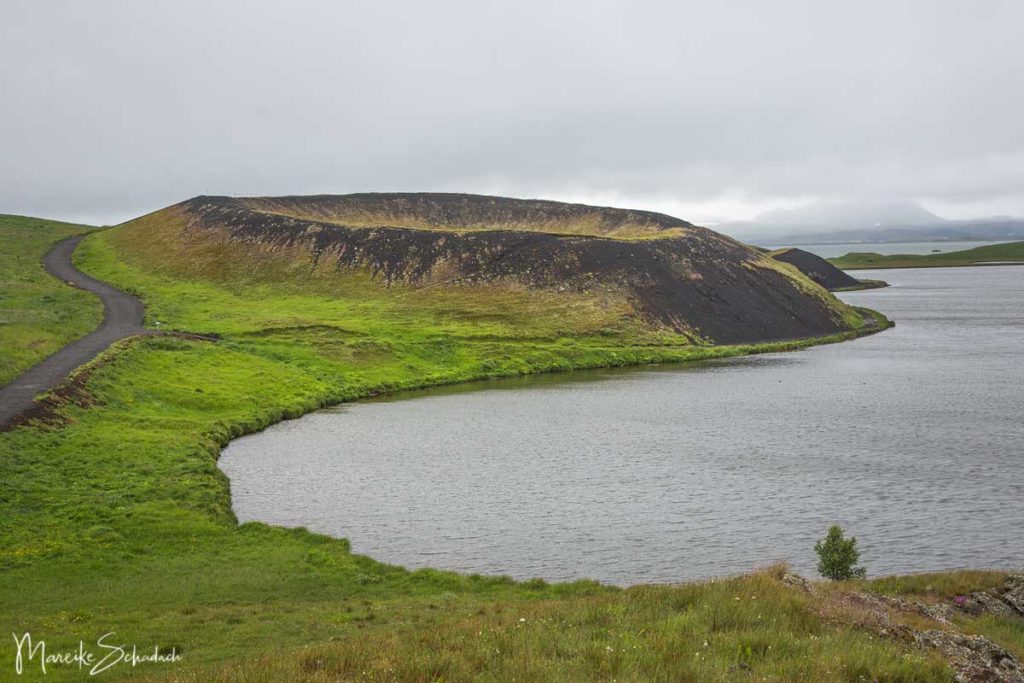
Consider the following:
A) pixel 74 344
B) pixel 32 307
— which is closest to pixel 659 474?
pixel 74 344

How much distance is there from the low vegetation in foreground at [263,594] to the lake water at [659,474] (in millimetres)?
3353

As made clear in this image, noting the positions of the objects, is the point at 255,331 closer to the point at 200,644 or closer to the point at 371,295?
the point at 371,295

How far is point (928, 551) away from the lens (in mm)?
30234

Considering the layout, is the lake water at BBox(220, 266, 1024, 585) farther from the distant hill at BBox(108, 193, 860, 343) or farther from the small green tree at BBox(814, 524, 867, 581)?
the distant hill at BBox(108, 193, 860, 343)

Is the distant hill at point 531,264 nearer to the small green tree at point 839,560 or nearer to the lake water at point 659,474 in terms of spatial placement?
the lake water at point 659,474

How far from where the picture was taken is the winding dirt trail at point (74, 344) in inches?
1901

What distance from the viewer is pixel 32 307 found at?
289 feet

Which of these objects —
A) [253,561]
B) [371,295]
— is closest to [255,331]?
[371,295]

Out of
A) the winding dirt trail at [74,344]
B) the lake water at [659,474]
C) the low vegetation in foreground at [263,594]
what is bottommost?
the lake water at [659,474]

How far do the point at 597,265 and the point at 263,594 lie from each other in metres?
100

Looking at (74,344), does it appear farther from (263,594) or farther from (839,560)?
(839,560)

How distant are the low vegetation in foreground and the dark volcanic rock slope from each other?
53392 millimetres

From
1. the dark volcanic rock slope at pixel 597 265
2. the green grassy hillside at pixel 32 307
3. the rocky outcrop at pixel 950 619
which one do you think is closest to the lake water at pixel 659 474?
the rocky outcrop at pixel 950 619

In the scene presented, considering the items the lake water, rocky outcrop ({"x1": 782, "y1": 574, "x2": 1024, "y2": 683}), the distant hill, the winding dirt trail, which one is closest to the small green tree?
the lake water
